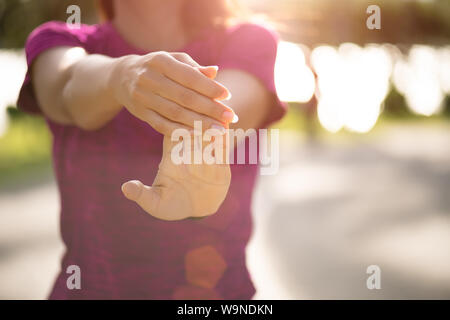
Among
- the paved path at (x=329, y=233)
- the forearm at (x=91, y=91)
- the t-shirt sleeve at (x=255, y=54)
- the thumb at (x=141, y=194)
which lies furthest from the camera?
the paved path at (x=329, y=233)

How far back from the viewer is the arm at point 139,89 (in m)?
0.73

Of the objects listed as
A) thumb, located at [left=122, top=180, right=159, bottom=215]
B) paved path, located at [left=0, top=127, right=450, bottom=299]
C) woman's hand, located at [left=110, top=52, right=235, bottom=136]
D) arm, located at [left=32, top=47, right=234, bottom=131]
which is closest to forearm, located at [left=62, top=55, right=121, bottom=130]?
arm, located at [left=32, top=47, right=234, bottom=131]

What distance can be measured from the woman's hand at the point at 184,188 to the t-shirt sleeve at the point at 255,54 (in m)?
0.36

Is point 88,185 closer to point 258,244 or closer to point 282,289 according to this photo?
point 282,289

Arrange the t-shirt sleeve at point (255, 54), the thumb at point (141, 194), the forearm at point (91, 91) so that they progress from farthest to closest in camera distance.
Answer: the t-shirt sleeve at point (255, 54) → the forearm at point (91, 91) → the thumb at point (141, 194)

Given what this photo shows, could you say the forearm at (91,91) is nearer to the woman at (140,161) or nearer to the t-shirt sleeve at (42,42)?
the woman at (140,161)

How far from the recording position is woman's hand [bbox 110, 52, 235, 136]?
0.73 meters

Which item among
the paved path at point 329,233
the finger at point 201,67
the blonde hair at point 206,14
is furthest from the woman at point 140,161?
the paved path at point 329,233

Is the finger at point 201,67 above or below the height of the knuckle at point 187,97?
above

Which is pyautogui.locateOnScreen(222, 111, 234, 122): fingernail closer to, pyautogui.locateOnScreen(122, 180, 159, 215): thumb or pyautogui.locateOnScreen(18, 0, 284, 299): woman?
pyautogui.locateOnScreen(122, 180, 159, 215): thumb

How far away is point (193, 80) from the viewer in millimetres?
727

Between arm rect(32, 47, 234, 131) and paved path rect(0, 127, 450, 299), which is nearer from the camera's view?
arm rect(32, 47, 234, 131)

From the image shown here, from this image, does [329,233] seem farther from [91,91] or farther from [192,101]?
[192,101]

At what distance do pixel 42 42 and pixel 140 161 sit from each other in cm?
33
